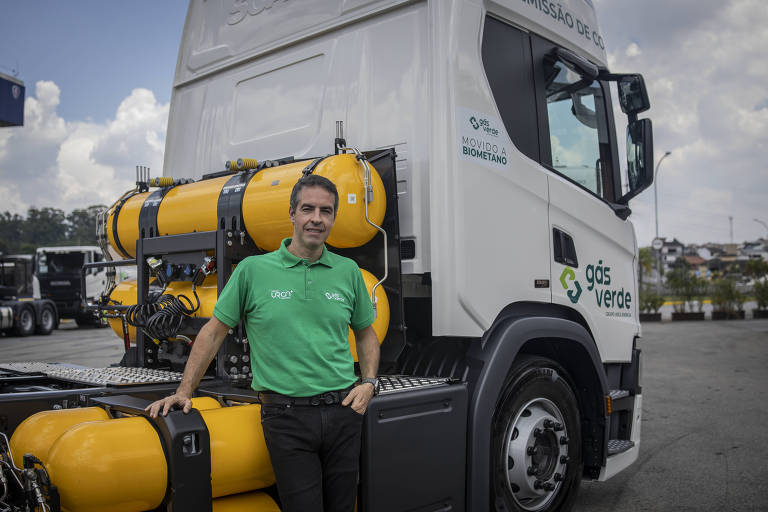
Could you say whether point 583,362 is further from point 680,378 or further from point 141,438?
point 680,378

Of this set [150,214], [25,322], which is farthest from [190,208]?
[25,322]

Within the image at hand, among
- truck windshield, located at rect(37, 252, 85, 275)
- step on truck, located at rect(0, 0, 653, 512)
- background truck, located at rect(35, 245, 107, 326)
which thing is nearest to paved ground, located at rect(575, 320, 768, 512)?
step on truck, located at rect(0, 0, 653, 512)

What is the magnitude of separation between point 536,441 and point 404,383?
1.06 metres

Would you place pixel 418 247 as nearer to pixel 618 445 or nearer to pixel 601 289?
pixel 601 289

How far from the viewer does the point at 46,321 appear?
65.6 feet

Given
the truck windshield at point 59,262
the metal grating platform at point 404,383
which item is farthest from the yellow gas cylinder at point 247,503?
the truck windshield at point 59,262

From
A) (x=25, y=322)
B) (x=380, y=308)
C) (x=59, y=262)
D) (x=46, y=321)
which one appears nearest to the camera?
(x=380, y=308)

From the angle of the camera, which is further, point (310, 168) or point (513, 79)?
point (513, 79)

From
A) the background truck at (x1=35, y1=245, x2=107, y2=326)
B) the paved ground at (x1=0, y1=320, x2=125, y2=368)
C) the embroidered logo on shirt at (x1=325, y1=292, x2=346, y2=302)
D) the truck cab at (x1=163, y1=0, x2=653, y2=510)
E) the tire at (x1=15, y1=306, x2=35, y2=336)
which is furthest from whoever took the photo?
the background truck at (x1=35, y1=245, x2=107, y2=326)

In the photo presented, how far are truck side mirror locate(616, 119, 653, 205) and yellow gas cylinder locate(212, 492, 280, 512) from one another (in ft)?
10.3

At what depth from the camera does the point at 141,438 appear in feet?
7.23

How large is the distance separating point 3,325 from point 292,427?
19.1 m

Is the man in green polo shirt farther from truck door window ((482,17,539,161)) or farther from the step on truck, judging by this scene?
truck door window ((482,17,539,161))

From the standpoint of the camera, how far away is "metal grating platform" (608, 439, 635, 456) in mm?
4219
